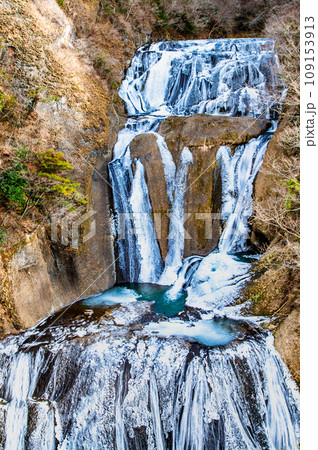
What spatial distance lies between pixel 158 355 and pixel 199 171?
6.43 metres

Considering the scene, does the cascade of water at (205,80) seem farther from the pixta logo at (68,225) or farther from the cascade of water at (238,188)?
the pixta logo at (68,225)

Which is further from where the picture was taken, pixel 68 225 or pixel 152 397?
pixel 68 225

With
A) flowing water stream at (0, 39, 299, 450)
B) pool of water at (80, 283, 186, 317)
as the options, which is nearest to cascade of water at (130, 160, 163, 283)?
flowing water stream at (0, 39, 299, 450)

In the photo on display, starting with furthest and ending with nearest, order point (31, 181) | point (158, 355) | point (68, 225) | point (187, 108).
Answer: point (187, 108), point (68, 225), point (31, 181), point (158, 355)

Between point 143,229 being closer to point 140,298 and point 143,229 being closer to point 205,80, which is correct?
point 140,298

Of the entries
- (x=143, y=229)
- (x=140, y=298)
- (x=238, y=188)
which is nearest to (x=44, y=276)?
(x=140, y=298)

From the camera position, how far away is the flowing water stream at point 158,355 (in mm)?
5102

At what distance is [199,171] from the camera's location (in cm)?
1005

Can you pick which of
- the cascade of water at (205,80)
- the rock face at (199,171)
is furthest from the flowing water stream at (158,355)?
the cascade of water at (205,80)

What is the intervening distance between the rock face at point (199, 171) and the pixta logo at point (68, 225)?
8.45 feet

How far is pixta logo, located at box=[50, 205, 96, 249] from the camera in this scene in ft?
28.5

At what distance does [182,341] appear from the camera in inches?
237

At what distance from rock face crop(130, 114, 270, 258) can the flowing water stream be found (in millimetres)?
231

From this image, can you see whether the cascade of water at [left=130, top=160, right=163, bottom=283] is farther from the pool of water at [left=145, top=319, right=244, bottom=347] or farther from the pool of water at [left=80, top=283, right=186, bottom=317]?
the pool of water at [left=145, top=319, right=244, bottom=347]
